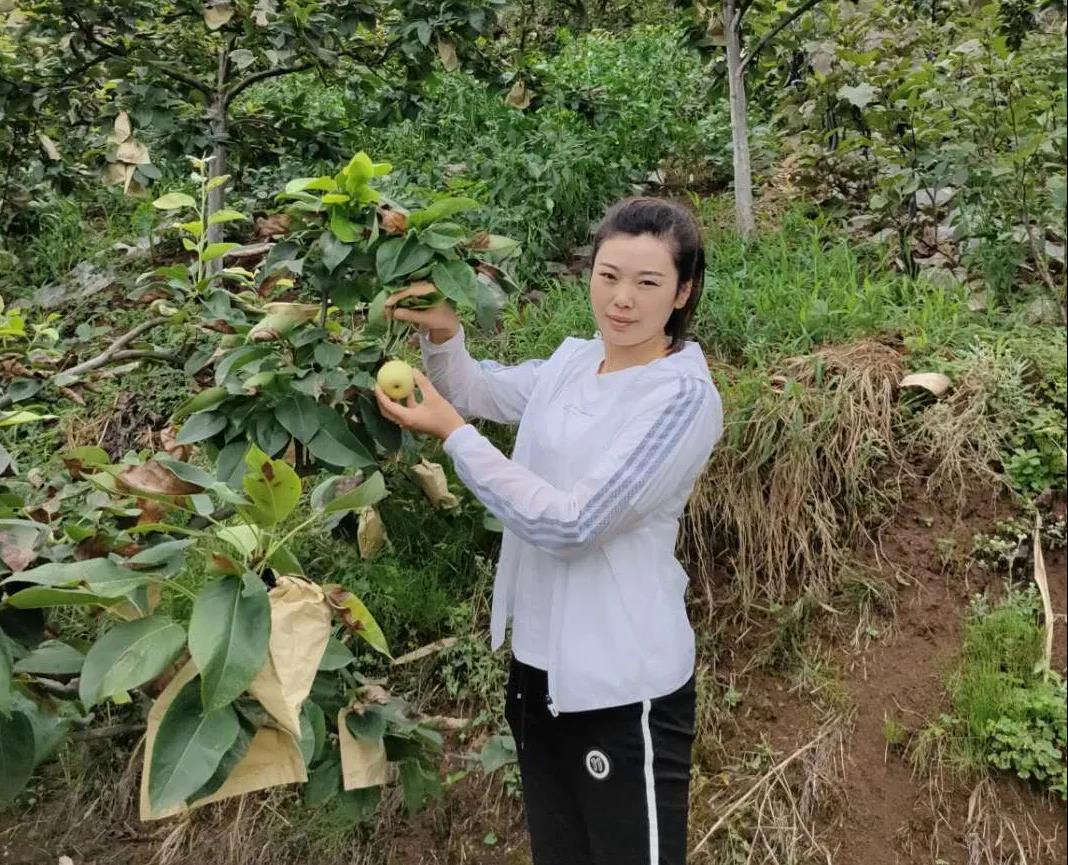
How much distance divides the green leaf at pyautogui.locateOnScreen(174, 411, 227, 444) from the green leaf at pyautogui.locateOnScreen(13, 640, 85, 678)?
362 mm

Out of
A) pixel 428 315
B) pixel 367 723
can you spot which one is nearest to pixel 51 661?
pixel 367 723

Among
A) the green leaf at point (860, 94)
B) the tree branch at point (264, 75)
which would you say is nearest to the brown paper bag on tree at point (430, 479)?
the tree branch at point (264, 75)

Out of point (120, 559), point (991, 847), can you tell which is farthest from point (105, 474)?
point (991, 847)

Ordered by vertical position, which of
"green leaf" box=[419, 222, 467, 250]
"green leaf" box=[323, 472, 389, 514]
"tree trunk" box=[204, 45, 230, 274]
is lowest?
"green leaf" box=[323, 472, 389, 514]

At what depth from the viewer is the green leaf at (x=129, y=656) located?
3.64 feet

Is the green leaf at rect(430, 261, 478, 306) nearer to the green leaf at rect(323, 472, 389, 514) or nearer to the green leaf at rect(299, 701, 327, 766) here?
the green leaf at rect(323, 472, 389, 514)

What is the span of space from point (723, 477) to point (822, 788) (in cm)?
78

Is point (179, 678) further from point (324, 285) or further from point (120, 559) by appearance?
point (324, 285)

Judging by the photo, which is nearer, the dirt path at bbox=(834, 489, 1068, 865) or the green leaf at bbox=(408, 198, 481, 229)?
the green leaf at bbox=(408, 198, 481, 229)

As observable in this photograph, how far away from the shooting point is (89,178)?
11.7ft

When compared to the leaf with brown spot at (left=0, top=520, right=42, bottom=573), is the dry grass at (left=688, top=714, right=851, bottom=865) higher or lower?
lower

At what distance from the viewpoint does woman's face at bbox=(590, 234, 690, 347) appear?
1.44 meters

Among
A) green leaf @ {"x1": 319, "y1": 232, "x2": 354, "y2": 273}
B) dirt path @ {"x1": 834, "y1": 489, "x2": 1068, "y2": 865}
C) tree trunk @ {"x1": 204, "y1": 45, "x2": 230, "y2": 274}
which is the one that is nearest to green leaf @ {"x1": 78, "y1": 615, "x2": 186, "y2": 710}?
green leaf @ {"x1": 319, "y1": 232, "x2": 354, "y2": 273}

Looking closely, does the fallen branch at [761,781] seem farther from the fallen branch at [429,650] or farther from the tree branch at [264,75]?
the tree branch at [264,75]
